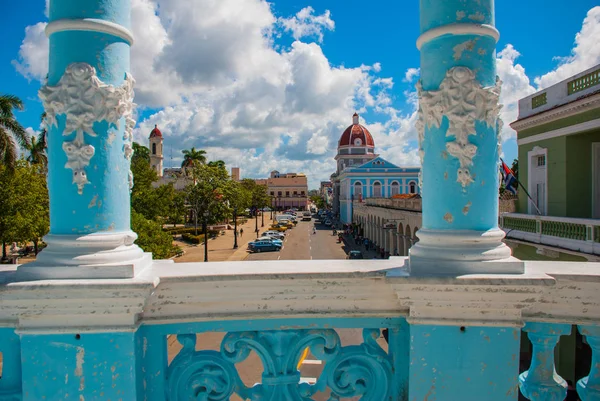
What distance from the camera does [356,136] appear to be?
71688 mm

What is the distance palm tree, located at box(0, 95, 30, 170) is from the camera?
17828 millimetres

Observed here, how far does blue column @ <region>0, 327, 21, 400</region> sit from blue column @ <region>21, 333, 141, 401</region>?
140 millimetres

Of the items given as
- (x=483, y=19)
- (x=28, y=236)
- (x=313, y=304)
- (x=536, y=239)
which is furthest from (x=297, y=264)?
(x=28, y=236)

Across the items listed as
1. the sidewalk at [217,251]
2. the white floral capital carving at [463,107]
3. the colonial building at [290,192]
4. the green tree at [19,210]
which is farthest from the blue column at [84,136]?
the colonial building at [290,192]

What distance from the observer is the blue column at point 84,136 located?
225 centimetres

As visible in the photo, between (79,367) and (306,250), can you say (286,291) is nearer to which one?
(79,367)

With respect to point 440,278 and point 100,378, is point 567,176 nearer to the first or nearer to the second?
point 440,278

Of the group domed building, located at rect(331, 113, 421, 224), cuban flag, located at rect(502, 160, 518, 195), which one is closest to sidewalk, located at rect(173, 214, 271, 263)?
cuban flag, located at rect(502, 160, 518, 195)

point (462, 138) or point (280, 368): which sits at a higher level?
point (462, 138)

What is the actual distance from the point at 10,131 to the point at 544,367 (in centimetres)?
2158

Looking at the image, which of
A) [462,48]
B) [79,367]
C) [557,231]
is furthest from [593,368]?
[557,231]

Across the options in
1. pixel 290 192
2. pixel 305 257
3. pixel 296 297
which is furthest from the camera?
pixel 290 192

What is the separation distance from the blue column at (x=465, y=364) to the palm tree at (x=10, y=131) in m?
20.1

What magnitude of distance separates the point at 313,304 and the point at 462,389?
893 millimetres
